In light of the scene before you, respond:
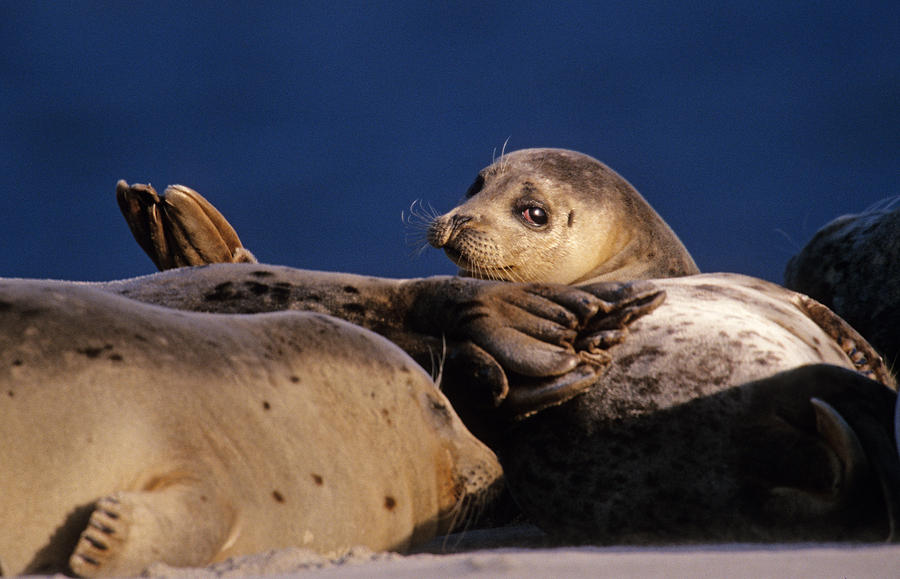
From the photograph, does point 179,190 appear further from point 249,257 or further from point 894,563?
point 894,563

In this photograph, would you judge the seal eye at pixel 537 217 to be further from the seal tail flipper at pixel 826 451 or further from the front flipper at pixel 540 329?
the seal tail flipper at pixel 826 451

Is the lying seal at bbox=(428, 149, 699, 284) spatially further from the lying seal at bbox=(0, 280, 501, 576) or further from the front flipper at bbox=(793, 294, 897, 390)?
the lying seal at bbox=(0, 280, 501, 576)

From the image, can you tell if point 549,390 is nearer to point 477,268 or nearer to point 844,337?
point 844,337

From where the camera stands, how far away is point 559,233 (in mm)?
4531

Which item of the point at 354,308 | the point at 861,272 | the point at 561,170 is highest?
the point at 561,170

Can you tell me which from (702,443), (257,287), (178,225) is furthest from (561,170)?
(702,443)

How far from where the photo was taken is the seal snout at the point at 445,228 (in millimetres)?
4500

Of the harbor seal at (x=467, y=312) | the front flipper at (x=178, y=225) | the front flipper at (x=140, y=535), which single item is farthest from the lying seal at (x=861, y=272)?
the front flipper at (x=140, y=535)

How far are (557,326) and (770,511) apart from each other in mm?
711

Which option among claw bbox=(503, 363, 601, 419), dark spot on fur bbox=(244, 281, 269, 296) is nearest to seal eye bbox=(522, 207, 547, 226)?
dark spot on fur bbox=(244, 281, 269, 296)

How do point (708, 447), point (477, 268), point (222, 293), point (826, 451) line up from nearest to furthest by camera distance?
1. point (826, 451)
2. point (708, 447)
3. point (222, 293)
4. point (477, 268)

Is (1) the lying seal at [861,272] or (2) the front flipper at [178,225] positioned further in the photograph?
(1) the lying seal at [861,272]

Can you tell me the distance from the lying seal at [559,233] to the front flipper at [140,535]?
290 centimetres

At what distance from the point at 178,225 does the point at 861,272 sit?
9.94 ft
